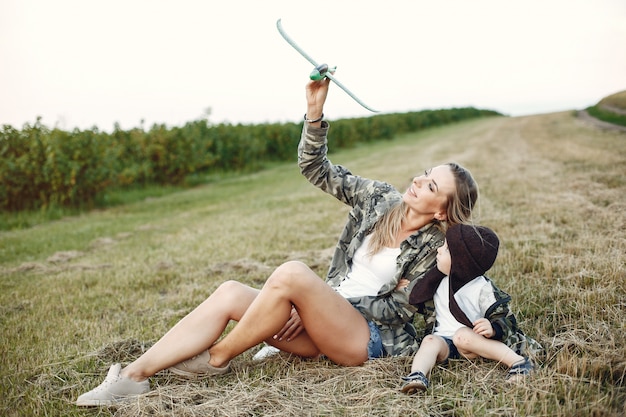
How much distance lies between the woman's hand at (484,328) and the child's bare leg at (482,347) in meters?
0.06

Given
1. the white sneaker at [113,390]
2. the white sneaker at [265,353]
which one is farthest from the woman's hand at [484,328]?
the white sneaker at [113,390]

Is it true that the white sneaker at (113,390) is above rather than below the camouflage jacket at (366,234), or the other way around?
below

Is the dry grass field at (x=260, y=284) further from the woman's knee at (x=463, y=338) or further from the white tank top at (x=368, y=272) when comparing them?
the white tank top at (x=368, y=272)

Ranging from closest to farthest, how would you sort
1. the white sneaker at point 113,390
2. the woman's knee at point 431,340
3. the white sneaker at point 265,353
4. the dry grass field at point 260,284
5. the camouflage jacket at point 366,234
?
the dry grass field at point 260,284 < the white sneaker at point 113,390 < the woman's knee at point 431,340 < the camouflage jacket at point 366,234 < the white sneaker at point 265,353

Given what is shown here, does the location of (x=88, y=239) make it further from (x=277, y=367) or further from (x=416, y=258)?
(x=416, y=258)

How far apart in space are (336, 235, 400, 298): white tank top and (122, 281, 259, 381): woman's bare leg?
0.70 m

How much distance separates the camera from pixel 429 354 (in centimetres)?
287

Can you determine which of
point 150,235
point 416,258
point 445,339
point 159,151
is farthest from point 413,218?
point 159,151

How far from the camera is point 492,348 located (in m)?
2.82

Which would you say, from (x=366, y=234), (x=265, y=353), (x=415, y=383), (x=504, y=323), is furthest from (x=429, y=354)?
(x=265, y=353)

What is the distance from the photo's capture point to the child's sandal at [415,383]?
2.63 m

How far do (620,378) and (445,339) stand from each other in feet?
3.02

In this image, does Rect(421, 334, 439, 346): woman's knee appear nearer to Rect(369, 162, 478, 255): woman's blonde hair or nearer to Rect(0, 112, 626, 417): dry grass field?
Rect(0, 112, 626, 417): dry grass field

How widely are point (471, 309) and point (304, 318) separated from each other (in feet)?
3.28
